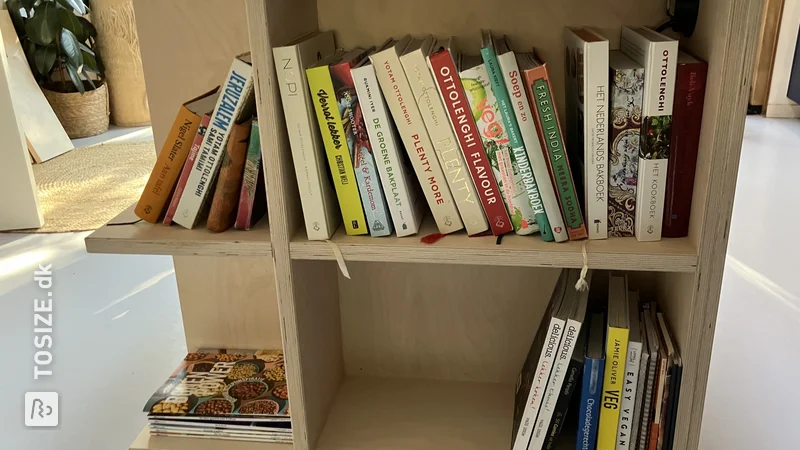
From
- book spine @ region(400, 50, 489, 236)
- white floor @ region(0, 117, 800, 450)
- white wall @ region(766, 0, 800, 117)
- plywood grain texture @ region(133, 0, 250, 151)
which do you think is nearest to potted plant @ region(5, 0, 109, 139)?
white floor @ region(0, 117, 800, 450)

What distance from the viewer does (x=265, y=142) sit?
2.91ft

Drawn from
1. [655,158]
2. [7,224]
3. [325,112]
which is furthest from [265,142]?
[7,224]

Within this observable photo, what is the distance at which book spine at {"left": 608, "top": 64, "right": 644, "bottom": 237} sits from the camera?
829 mm

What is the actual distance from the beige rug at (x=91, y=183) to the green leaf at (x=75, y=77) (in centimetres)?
43

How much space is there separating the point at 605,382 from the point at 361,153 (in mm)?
448

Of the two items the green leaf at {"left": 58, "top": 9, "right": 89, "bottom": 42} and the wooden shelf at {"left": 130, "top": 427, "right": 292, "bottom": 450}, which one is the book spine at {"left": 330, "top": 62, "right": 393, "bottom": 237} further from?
the green leaf at {"left": 58, "top": 9, "right": 89, "bottom": 42}

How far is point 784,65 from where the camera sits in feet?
14.1

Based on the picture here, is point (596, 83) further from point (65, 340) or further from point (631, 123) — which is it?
point (65, 340)

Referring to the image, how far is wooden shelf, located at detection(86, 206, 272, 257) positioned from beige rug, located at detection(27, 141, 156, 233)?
6.32ft

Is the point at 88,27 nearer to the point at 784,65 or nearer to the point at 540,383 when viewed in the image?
the point at 540,383

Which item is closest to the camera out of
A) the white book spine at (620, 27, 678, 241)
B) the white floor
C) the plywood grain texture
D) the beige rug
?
the white book spine at (620, 27, 678, 241)

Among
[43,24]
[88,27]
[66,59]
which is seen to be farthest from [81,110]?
[43,24]

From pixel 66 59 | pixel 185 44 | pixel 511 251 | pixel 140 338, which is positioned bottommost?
pixel 140 338

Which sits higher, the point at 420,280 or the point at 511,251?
the point at 511,251
